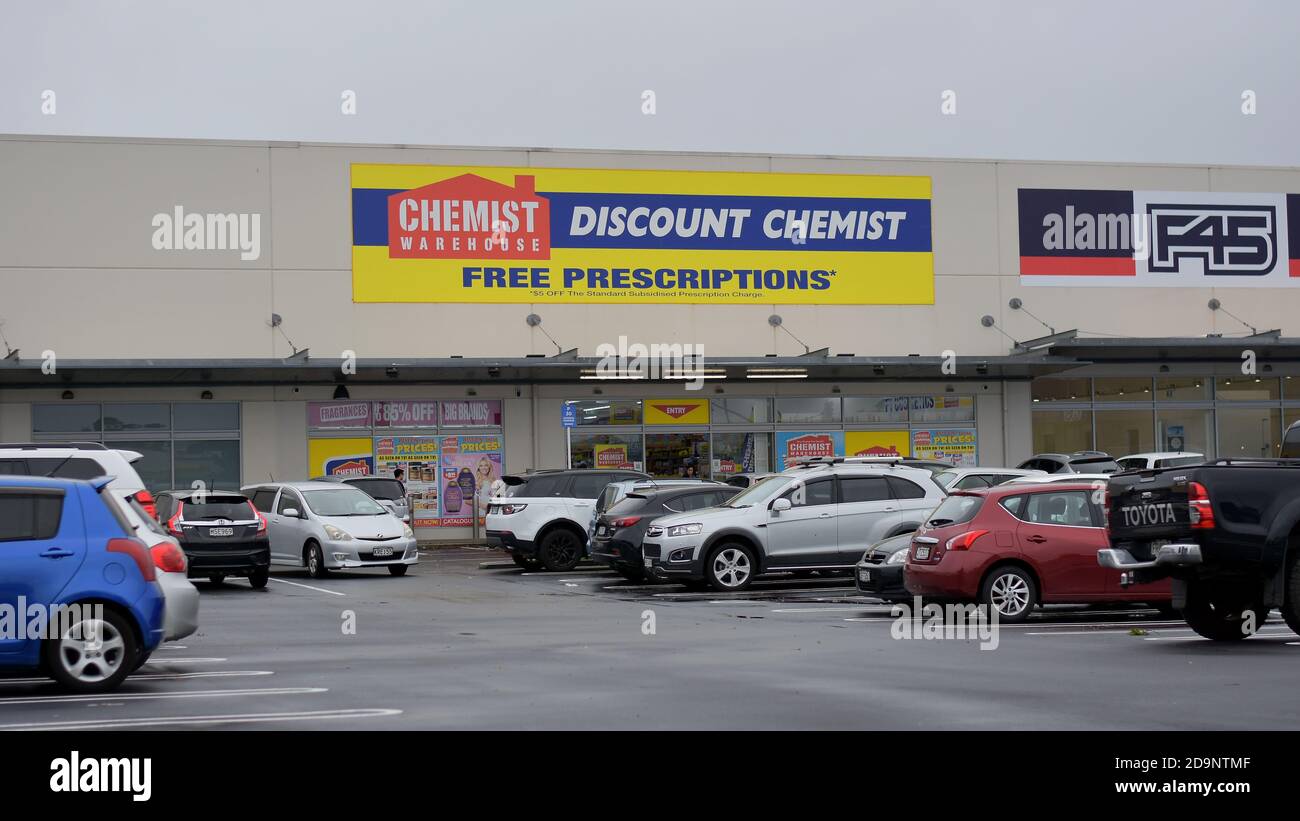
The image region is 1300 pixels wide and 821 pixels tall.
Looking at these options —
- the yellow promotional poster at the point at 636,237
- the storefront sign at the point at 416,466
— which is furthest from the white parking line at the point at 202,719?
the yellow promotional poster at the point at 636,237

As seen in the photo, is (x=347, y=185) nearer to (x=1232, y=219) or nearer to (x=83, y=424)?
(x=83, y=424)

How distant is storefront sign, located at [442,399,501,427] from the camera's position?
112 ft

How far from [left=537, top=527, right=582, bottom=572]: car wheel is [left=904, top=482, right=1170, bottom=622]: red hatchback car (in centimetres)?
1101

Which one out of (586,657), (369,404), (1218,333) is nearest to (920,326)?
(1218,333)

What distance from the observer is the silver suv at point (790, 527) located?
2000 cm

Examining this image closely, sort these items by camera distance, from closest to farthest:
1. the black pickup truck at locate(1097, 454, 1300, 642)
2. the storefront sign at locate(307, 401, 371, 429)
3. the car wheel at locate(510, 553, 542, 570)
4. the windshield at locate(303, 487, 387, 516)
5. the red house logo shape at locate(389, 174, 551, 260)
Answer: the black pickup truck at locate(1097, 454, 1300, 642) < the windshield at locate(303, 487, 387, 516) < the car wheel at locate(510, 553, 542, 570) < the storefront sign at locate(307, 401, 371, 429) < the red house logo shape at locate(389, 174, 551, 260)

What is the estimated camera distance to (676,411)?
35.3 meters

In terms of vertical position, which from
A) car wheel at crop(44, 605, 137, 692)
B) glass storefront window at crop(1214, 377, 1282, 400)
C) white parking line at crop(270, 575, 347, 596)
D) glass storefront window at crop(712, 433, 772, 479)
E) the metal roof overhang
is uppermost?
the metal roof overhang

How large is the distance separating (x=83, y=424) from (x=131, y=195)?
5.17 m

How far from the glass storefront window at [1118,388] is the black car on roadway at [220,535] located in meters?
23.2

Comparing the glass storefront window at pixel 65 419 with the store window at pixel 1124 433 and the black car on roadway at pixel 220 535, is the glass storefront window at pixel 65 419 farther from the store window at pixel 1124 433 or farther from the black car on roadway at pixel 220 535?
the store window at pixel 1124 433

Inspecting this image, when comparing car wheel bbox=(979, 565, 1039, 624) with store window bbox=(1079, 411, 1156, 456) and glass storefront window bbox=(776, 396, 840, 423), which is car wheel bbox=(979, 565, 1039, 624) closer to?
glass storefront window bbox=(776, 396, 840, 423)

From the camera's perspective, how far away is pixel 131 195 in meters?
32.4

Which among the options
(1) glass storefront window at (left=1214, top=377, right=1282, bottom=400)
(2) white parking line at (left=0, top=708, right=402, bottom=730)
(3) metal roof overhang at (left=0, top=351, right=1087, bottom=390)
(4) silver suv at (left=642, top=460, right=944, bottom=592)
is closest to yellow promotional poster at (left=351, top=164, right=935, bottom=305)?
(3) metal roof overhang at (left=0, top=351, right=1087, bottom=390)
